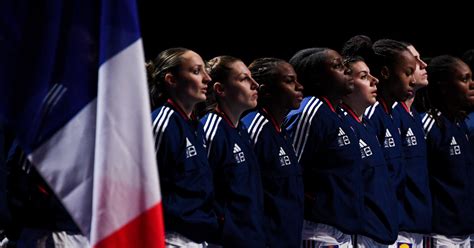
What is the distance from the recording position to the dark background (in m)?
5.62

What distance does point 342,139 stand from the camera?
13.8ft

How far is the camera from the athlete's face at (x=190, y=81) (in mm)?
3719

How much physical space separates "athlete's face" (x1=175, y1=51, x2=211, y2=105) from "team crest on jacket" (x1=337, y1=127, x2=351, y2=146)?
28.9 inches

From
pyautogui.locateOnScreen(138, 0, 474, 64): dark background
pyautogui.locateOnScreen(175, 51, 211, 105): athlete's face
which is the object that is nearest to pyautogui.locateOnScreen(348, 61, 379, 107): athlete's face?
pyautogui.locateOnScreen(175, 51, 211, 105): athlete's face

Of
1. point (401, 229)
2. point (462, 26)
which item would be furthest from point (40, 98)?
point (462, 26)

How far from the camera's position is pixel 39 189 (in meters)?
3.41

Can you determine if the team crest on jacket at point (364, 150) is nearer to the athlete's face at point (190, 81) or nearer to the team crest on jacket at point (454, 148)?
the team crest on jacket at point (454, 148)

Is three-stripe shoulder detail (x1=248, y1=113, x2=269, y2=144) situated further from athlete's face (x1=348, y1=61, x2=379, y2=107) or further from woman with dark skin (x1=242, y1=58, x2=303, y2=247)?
athlete's face (x1=348, y1=61, x2=379, y2=107)

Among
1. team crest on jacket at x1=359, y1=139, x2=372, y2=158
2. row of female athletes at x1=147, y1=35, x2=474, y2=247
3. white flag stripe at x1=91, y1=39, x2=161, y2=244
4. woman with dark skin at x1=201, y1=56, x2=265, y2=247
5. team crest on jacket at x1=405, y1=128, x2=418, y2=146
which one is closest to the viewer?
white flag stripe at x1=91, y1=39, x2=161, y2=244

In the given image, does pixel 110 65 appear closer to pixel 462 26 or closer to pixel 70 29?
pixel 70 29

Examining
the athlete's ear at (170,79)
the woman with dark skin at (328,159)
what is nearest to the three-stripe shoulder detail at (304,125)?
the woman with dark skin at (328,159)

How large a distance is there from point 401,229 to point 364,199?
0.36 meters

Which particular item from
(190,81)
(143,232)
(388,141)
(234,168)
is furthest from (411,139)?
(143,232)

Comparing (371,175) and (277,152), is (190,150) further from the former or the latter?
(371,175)
